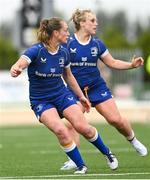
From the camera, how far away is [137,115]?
30953 mm

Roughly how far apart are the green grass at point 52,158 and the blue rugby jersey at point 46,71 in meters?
1.06

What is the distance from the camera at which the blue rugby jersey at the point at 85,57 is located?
13219mm

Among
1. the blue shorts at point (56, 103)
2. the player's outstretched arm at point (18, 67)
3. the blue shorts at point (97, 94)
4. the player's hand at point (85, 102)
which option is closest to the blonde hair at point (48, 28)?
the player's outstretched arm at point (18, 67)

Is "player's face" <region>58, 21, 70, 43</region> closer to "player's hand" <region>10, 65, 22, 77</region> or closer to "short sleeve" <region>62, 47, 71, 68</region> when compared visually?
"short sleeve" <region>62, 47, 71, 68</region>

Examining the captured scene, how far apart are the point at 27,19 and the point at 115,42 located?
83.4 ft

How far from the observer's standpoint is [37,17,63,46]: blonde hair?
12000 mm

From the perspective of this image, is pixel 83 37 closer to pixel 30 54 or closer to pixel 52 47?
pixel 52 47

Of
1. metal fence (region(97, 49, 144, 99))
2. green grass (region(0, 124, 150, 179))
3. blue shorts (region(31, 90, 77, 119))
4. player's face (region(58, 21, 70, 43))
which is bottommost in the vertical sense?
metal fence (region(97, 49, 144, 99))

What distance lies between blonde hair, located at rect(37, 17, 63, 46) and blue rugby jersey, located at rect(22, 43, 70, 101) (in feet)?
0.30

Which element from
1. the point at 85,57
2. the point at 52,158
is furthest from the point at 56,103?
the point at 52,158

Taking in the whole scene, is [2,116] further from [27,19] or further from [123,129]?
[123,129]

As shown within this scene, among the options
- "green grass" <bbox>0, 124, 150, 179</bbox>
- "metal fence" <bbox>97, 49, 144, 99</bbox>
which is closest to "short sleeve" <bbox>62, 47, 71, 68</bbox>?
"green grass" <bbox>0, 124, 150, 179</bbox>

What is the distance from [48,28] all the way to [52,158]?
3.84 metres

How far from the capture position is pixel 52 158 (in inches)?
604
